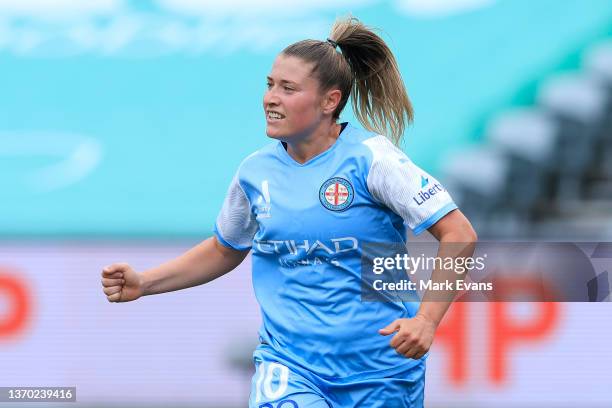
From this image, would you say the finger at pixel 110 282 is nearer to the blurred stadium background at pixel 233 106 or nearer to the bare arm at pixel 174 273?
the bare arm at pixel 174 273

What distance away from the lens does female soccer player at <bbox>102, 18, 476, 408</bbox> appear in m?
3.11

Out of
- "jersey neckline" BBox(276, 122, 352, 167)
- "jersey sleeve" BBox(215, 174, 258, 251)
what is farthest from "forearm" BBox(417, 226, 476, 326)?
"jersey sleeve" BBox(215, 174, 258, 251)

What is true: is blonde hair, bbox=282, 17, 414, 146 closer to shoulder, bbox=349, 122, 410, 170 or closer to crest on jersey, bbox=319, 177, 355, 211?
shoulder, bbox=349, 122, 410, 170

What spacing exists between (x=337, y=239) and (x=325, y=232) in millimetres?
39

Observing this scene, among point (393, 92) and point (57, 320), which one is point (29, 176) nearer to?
point (57, 320)

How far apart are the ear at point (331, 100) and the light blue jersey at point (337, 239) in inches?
3.9

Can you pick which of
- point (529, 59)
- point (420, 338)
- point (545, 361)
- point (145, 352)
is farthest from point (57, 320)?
point (529, 59)

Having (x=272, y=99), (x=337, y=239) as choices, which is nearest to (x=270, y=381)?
(x=337, y=239)

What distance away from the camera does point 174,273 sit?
3523 mm

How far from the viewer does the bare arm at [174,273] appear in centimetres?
336

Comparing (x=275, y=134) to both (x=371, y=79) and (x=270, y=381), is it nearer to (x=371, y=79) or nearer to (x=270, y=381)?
(x=371, y=79)

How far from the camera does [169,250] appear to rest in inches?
204

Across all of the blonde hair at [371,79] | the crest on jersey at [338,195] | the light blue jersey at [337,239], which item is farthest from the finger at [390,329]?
the blonde hair at [371,79]

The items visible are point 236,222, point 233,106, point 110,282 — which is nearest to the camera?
point 110,282
